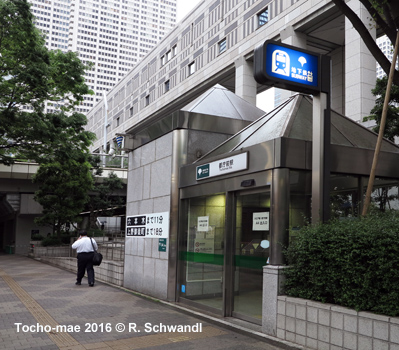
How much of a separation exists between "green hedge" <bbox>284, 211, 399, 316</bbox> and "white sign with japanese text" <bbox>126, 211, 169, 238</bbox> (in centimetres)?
417

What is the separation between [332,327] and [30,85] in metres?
16.1

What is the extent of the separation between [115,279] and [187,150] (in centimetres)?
476

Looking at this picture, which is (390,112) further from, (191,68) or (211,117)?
(191,68)

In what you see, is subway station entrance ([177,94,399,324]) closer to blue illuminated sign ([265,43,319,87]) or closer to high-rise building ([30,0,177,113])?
blue illuminated sign ([265,43,319,87])

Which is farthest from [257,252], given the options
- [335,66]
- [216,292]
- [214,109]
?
[335,66]

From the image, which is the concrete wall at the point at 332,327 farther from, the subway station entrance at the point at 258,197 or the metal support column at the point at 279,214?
the subway station entrance at the point at 258,197

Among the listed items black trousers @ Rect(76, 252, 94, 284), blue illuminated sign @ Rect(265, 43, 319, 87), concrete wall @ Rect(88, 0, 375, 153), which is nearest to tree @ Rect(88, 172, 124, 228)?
concrete wall @ Rect(88, 0, 375, 153)

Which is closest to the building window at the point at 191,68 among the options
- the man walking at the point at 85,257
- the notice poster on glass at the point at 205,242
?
the man walking at the point at 85,257

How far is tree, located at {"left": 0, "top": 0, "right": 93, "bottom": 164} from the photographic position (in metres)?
17.5

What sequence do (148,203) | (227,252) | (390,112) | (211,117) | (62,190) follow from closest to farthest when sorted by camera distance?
1. (227,252)
2. (211,117)
3. (148,203)
4. (390,112)
5. (62,190)

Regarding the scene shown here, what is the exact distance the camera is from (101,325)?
7160 mm

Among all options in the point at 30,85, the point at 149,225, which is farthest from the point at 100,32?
the point at 149,225

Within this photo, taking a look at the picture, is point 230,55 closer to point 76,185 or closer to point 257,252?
point 76,185

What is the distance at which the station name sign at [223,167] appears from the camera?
759 centimetres
